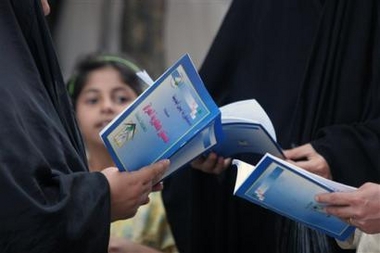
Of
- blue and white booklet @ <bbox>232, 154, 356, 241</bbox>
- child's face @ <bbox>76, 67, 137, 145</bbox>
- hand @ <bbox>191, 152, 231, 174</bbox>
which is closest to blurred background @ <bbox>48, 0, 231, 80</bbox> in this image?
child's face @ <bbox>76, 67, 137, 145</bbox>

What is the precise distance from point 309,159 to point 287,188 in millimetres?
384

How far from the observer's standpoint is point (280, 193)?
195cm

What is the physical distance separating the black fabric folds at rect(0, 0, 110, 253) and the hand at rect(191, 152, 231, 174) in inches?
23.7

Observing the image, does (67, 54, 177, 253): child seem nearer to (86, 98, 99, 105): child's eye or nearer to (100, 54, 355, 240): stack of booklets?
(86, 98, 99, 105): child's eye

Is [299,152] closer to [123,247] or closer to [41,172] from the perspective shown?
[123,247]

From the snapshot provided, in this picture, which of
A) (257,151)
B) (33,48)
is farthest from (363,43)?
(33,48)

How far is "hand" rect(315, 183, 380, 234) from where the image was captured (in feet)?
6.37

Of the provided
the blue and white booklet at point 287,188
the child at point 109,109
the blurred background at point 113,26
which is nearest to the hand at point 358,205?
the blue and white booklet at point 287,188

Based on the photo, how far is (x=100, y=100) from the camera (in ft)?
10.0

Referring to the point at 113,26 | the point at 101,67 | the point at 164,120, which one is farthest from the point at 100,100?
the point at 113,26

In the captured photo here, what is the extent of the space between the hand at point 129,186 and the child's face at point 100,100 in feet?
3.59

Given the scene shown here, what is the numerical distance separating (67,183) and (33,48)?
0.34 m

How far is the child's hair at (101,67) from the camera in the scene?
10.2 ft

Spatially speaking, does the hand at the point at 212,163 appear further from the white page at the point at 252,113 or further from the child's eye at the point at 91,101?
the child's eye at the point at 91,101
